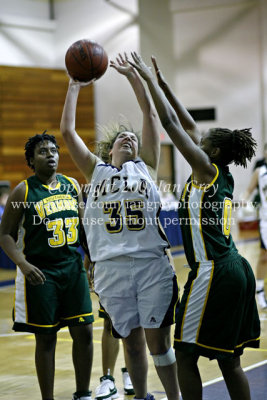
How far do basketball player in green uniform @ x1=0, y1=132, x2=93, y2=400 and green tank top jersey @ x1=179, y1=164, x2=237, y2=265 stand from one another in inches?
37.9

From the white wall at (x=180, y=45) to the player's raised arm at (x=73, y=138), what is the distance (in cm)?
1231

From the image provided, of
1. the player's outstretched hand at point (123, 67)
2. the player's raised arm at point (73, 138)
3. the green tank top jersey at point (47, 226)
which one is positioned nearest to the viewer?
the player's raised arm at point (73, 138)

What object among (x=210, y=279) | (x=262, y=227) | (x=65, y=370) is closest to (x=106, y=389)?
(x=65, y=370)

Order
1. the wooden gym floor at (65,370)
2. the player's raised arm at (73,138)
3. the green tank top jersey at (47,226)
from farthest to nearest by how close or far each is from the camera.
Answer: the wooden gym floor at (65,370), the green tank top jersey at (47,226), the player's raised arm at (73,138)

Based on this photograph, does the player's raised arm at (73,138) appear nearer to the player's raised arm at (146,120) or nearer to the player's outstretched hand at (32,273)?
the player's raised arm at (146,120)

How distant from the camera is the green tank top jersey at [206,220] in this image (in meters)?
3.28

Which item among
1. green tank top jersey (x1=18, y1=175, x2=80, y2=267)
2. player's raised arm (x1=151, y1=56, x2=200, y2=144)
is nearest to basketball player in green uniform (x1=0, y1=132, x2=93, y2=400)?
green tank top jersey (x1=18, y1=175, x2=80, y2=267)

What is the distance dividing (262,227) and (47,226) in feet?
12.8

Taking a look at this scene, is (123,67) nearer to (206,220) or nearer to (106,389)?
(206,220)

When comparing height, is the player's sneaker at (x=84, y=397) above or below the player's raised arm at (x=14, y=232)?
below

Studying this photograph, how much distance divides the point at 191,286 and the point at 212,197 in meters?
0.47

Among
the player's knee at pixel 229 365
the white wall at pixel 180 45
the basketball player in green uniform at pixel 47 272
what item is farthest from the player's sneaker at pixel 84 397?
the white wall at pixel 180 45

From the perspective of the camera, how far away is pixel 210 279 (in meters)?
3.25

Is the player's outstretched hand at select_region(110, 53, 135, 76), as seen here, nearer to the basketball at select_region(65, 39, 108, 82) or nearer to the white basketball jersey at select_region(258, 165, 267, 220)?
the basketball at select_region(65, 39, 108, 82)
